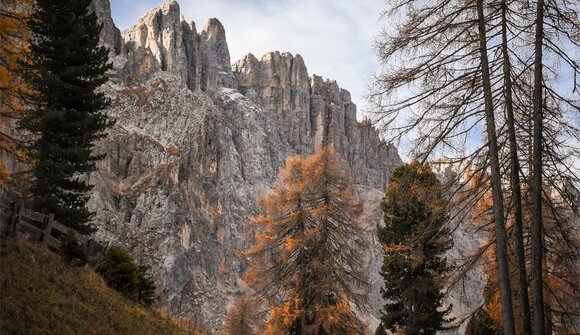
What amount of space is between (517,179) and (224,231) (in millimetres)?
114043

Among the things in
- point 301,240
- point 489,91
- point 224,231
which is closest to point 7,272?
point 489,91

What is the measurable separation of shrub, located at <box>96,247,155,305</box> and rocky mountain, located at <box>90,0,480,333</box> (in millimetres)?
52513

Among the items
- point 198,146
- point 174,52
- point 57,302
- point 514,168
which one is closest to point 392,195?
point 514,168

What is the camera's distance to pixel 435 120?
29.8ft

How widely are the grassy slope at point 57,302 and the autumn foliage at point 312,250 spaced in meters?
6.83

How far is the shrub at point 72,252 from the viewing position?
39.6 ft

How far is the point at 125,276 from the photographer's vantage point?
44.8 feet

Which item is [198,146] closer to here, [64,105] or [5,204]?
[64,105]

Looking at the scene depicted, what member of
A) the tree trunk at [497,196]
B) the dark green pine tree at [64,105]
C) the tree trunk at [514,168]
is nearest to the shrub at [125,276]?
the dark green pine tree at [64,105]

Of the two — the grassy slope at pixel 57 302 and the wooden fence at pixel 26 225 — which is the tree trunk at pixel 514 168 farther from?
the wooden fence at pixel 26 225

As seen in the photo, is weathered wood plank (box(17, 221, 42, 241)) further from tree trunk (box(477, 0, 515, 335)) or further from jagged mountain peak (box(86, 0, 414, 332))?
jagged mountain peak (box(86, 0, 414, 332))

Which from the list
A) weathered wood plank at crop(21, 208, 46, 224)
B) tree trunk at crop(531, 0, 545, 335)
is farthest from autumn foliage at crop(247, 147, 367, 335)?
tree trunk at crop(531, 0, 545, 335)

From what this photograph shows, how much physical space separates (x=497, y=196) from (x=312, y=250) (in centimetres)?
1102

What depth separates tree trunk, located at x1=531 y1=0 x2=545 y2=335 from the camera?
8.23 metres
